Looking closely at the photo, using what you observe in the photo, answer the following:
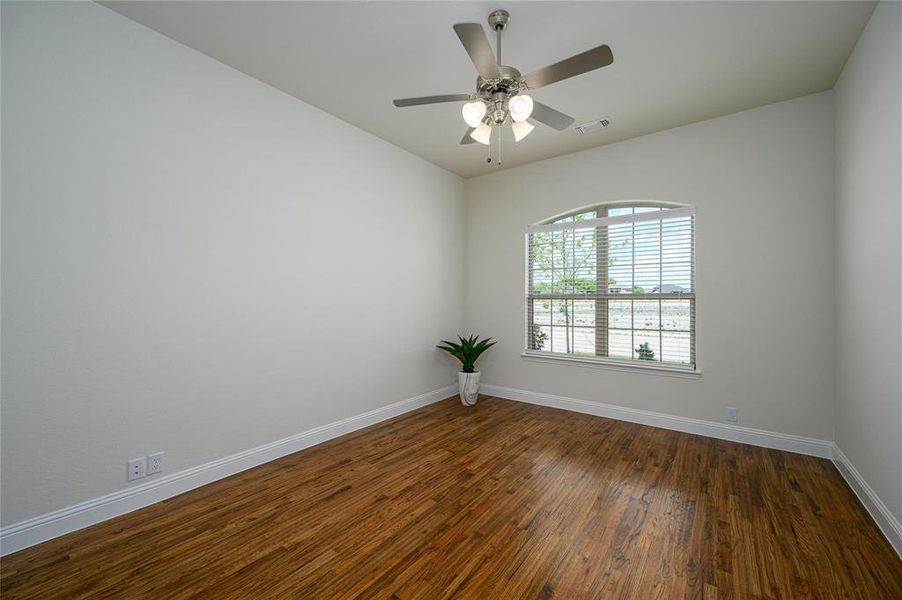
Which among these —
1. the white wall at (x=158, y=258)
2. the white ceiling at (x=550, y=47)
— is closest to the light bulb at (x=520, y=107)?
the white ceiling at (x=550, y=47)

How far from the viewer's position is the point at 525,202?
453cm

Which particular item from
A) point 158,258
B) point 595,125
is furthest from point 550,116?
point 158,258

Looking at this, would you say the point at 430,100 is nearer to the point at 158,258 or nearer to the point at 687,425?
the point at 158,258

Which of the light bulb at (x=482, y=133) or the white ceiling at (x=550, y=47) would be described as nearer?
the white ceiling at (x=550, y=47)

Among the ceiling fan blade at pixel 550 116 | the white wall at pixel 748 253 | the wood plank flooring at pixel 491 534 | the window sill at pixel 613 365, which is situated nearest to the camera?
the wood plank flooring at pixel 491 534

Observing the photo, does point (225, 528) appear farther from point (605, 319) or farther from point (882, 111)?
point (882, 111)

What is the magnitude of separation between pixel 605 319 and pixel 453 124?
2.55 meters

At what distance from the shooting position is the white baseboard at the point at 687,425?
117 inches

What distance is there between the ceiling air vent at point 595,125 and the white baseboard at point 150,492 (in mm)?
3505

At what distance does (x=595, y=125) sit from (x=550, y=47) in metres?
1.29

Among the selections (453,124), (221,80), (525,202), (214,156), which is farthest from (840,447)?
(221,80)

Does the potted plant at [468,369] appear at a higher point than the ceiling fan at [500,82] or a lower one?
lower

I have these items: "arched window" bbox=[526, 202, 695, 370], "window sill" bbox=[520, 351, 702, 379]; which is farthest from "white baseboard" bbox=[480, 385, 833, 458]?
"arched window" bbox=[526, 202, 695, 370]

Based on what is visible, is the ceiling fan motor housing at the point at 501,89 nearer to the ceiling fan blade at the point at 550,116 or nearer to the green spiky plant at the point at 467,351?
the ceiling fan blade at the point at 550,116
